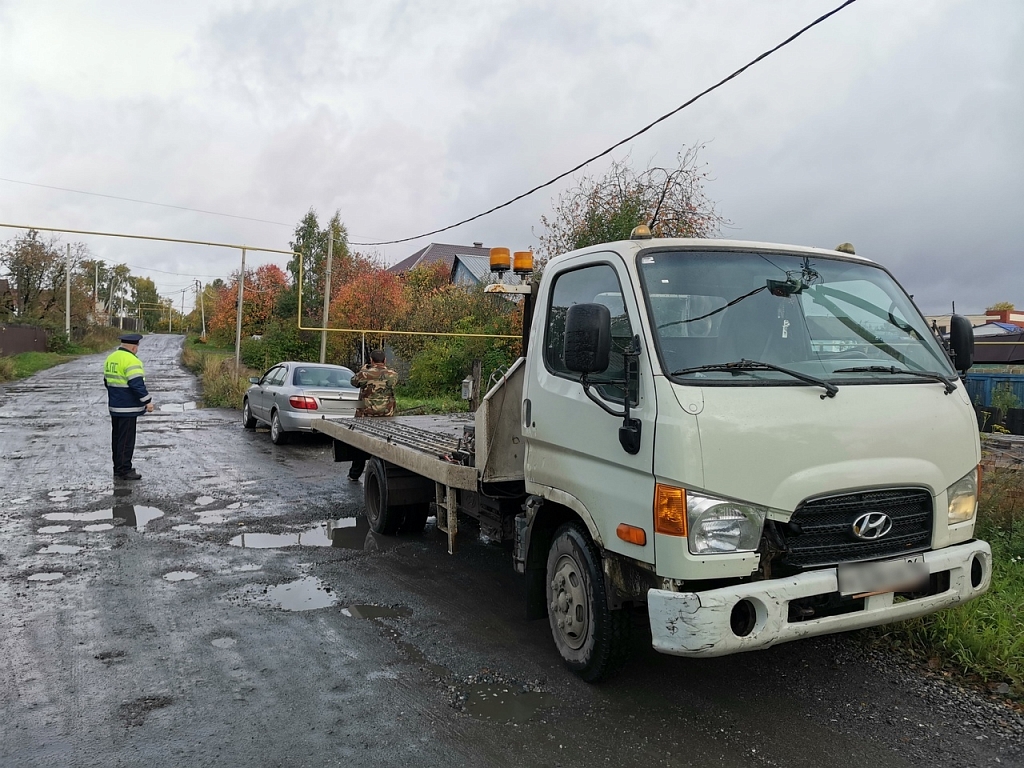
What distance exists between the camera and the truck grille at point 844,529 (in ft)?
10.7

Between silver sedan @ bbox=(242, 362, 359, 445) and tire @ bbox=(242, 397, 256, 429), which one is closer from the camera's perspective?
silver sedan @ bbox=(242, 362, 359, 445)

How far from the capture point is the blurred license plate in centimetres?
328

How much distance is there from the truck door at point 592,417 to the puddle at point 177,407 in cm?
1663

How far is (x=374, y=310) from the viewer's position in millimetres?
25891

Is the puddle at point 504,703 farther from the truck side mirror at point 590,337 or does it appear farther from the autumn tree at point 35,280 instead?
the autumn tree at point 35,280

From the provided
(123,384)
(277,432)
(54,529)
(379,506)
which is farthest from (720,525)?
(277,432)

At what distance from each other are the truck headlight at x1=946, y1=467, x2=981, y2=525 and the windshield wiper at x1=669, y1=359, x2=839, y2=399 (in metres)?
0.82

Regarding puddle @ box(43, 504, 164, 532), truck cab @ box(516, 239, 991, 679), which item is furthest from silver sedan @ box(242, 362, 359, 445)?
truck cab @ box(516, 239, 991, 679)

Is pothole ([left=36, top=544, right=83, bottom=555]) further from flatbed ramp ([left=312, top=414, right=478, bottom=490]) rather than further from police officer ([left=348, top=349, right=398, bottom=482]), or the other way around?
police officer ([left=348, top=349, right=398, bottom=482])

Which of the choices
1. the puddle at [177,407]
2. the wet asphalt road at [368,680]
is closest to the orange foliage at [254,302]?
the puddle at [177,407]

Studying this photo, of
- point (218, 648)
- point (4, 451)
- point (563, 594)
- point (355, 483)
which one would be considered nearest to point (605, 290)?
point (563, 594)

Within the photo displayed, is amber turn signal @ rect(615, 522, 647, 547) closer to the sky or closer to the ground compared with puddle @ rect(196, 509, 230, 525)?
closer to the sky

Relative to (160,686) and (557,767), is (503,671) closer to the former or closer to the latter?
(557,767)

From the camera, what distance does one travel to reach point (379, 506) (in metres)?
7.16
